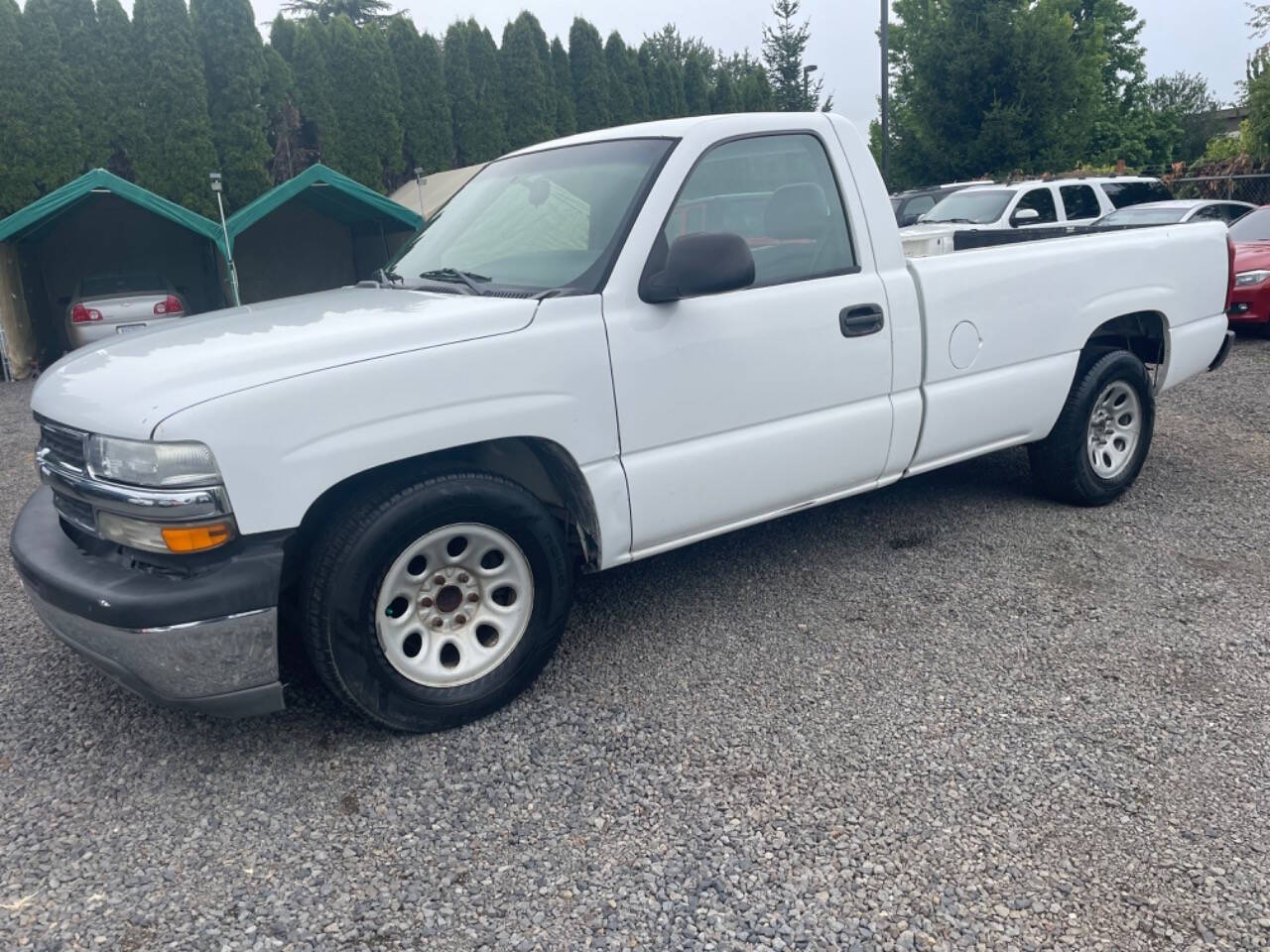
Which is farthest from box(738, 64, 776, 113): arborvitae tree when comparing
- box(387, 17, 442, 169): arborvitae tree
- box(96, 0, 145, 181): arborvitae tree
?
box(96, 0, 145, 181): arborvitae tree

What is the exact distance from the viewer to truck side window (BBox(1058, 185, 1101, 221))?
1446cm

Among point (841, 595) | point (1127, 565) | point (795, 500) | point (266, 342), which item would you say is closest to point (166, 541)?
point (266, 342)

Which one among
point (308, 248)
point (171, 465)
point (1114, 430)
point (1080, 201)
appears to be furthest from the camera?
point (308, 248)

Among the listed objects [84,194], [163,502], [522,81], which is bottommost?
[163,502]

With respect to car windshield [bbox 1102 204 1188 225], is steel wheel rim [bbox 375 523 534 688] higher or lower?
lower

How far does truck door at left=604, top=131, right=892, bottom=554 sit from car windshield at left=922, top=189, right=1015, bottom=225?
10337mm

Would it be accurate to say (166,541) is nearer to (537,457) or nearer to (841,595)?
(537,457)

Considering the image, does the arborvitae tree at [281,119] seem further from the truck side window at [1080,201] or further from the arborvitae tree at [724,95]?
the truck side window at [1080,201]

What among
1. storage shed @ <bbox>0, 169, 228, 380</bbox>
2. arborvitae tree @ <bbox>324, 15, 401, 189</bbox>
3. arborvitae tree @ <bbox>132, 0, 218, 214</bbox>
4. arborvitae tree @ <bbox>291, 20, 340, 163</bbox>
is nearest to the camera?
storage shed @ <bbox>0, 169, 228, 380</bbox>

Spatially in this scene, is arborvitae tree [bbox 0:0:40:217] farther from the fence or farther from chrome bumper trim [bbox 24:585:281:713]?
the fence

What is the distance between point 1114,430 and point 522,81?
67.5 ft

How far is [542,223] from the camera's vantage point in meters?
3.87

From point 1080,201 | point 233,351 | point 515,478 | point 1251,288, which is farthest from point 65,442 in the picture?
point 1080,201

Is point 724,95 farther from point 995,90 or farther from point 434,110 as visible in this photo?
point 434,110
